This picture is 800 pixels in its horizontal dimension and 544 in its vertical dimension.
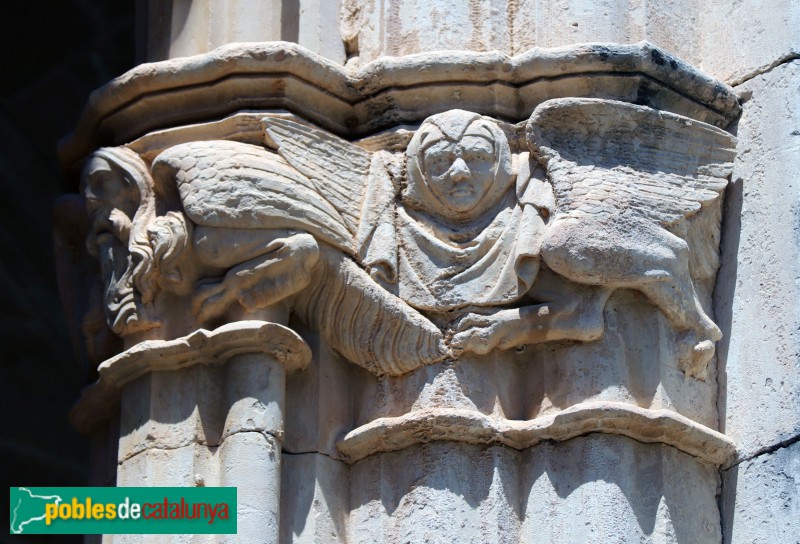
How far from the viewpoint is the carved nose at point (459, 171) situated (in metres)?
4.76

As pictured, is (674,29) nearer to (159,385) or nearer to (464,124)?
(464,124)

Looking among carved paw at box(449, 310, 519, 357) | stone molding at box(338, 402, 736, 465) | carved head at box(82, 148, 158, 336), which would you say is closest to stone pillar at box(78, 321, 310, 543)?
carved head at box(82, 148, 158, 336)

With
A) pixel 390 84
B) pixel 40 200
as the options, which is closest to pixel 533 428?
pixel 390 84

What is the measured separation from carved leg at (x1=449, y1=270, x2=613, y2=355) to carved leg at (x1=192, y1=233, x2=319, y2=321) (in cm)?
36

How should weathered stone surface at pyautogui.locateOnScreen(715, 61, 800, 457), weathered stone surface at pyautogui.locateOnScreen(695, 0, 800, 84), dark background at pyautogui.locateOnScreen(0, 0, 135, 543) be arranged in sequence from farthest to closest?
1. dark background at pyautogui.locateOnScreen(0, 0, 135, 543)
2. weathered stone surface at pyautogui.locateOnScreen(695, 0, 800, 84)
3. weathered stone surface at pyautogui.locateOnScreen(715, 61, 800, 457)

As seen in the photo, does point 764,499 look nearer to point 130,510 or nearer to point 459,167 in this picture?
point 459,167

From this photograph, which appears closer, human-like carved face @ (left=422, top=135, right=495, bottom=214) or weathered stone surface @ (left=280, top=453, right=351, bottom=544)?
weathered stone surface @ (left=280, top=453, right=351, bottom=544)

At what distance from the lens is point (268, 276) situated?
4680mm

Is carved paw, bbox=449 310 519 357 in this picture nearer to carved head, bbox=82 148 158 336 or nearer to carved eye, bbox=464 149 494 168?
carved eye, bbox=464 149 494 168

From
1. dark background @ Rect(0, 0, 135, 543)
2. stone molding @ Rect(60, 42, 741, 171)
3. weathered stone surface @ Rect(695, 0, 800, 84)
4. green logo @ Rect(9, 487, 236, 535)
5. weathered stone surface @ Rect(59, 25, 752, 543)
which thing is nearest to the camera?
green logo @ Rect(9, 487, 236, 535)

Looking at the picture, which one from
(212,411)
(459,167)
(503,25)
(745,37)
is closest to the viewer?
(212,411)

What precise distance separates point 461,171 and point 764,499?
0.95 meters

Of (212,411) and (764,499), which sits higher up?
(212,411)

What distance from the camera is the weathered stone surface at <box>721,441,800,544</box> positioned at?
4.62 meters
